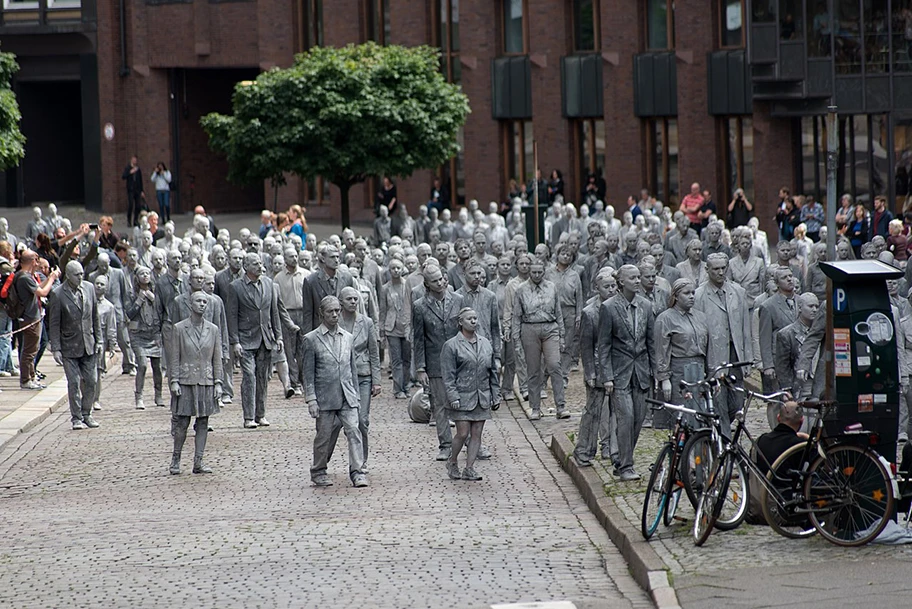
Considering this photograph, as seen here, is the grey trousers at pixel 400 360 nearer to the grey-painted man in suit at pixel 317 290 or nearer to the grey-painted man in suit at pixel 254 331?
the grey-painted man in suit at pixel 317 290

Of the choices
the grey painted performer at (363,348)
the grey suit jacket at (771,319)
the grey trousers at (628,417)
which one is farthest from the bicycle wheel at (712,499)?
the grey suit jacket at (771,319)

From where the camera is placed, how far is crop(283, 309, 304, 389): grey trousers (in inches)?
829

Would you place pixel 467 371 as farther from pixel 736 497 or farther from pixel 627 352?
pixel 736 497

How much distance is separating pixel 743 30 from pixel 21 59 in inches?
953

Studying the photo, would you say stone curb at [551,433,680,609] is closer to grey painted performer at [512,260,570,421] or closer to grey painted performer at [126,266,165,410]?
grey painted performer at [512,260,570,421]

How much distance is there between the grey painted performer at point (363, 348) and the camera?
15.1 meters

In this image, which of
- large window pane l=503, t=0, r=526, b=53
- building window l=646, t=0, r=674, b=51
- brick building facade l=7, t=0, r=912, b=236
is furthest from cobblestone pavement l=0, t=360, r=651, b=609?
large window pane l=503, t=0, r=526, b=53

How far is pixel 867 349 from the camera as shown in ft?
37.7

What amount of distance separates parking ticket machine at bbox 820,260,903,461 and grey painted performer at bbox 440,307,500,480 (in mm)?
4046

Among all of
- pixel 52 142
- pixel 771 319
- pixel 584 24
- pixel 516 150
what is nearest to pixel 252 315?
pixel 771 319

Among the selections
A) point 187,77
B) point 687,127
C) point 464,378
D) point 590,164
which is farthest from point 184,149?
point 464,378

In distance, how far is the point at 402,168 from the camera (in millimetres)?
37969

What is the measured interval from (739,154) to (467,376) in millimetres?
28294

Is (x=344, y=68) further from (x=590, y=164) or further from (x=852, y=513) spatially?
(x=852, y=513)
